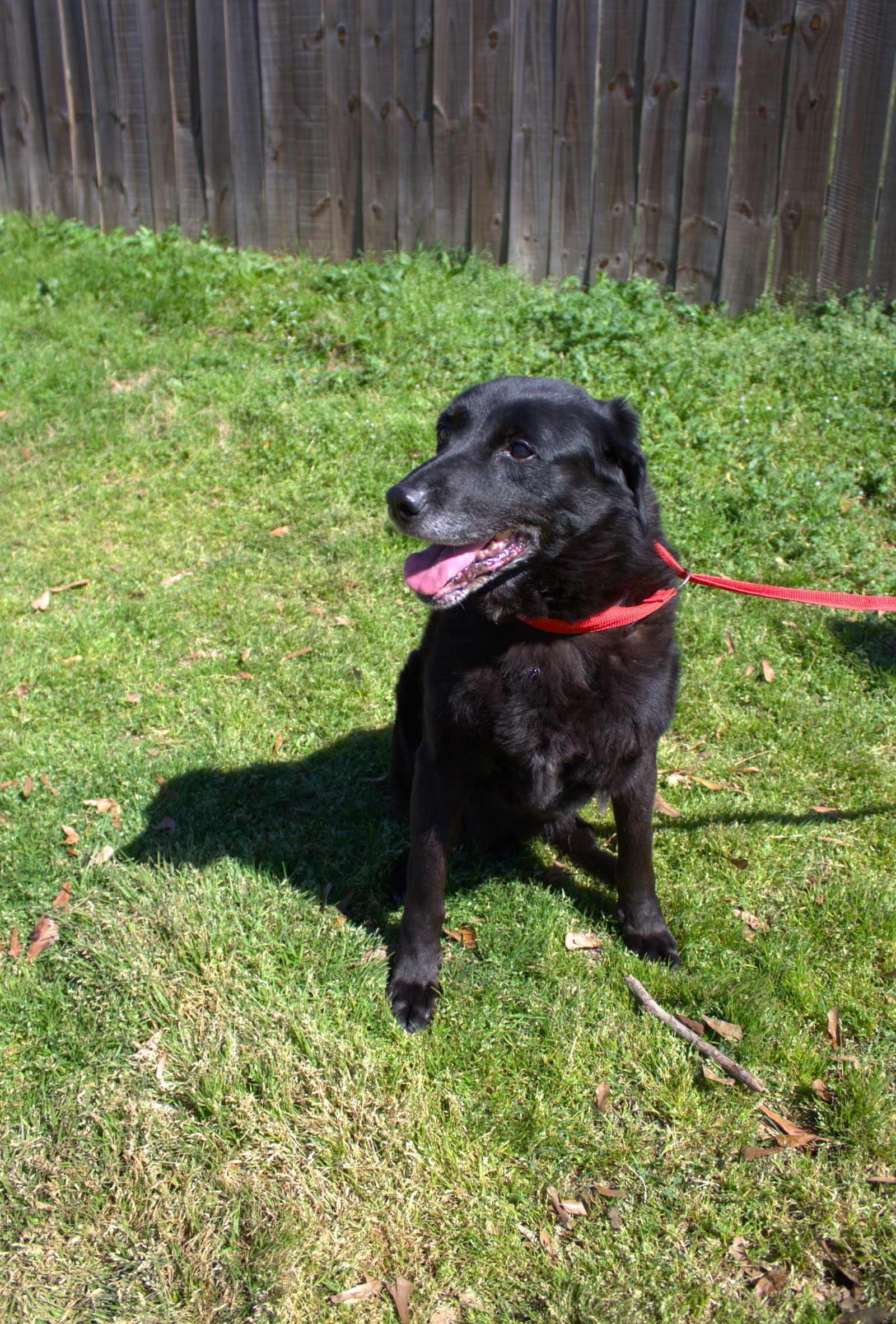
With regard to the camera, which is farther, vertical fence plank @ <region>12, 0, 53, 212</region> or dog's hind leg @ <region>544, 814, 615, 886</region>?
vertical fence plank @ <region>12, 0, 53, 212</region>

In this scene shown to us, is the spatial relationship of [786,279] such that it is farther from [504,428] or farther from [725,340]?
[504,428]

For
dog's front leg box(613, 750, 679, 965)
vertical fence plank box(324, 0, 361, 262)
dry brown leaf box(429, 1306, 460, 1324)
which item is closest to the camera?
dry brown leaf box(429, 1306, 460, 1324)

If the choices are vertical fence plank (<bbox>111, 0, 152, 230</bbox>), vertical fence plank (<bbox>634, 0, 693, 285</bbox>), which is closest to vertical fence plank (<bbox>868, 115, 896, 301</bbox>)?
vertical fence plank (<bbox>634, 0, 693, 285</bbox>)

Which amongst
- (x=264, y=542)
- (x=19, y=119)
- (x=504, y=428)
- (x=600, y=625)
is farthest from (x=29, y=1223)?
(x=19, y=119)

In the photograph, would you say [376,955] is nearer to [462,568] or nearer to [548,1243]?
[548,1243]

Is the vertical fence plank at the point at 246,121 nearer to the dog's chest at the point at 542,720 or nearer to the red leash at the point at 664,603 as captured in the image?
the red leash at the point at 664,603

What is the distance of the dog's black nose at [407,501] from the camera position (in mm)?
2441

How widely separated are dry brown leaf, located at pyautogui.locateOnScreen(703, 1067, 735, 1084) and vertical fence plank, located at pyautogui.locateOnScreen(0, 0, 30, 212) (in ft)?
28.1

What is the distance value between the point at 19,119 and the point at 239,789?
7044 mm

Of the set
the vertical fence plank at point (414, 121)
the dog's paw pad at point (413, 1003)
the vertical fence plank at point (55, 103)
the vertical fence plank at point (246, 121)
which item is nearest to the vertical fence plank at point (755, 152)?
the vertical fence plank at point (414, 121)

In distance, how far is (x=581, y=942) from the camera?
9.66 feet

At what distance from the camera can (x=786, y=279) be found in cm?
586

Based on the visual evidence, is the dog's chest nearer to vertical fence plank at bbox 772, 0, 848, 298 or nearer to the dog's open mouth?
the dog's open mouth

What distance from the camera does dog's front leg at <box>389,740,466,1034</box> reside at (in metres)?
2.67
